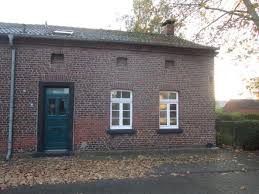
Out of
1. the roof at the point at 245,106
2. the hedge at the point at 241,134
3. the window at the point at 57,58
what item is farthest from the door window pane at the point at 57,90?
the roof at the point at 245,106

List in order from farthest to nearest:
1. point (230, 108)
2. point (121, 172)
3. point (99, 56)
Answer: point (230, 108)
point (99, 56)
point (121, 172)

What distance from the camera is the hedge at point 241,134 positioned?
1759 cm

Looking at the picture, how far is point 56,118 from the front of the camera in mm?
15156

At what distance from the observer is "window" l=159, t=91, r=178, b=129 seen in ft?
54.9

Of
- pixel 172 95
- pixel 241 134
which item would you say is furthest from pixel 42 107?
pixel 241 134

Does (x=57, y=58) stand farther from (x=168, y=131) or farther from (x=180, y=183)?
(x=180, y=183)

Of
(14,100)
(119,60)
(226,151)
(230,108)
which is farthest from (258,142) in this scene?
(230,108)

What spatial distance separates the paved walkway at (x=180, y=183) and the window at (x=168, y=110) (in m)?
3.87

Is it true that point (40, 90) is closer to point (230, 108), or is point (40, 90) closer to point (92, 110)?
point (92, 110)

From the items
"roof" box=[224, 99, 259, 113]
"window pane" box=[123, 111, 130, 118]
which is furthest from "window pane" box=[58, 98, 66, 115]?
"roof" box=[224, 99, 259, 113]

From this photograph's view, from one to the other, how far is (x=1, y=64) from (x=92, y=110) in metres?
4.23

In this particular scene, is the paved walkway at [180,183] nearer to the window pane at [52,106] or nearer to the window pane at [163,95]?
the window pane at [163,95]

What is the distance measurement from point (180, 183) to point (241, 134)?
30.2 ft

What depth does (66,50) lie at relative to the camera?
50.0ft
